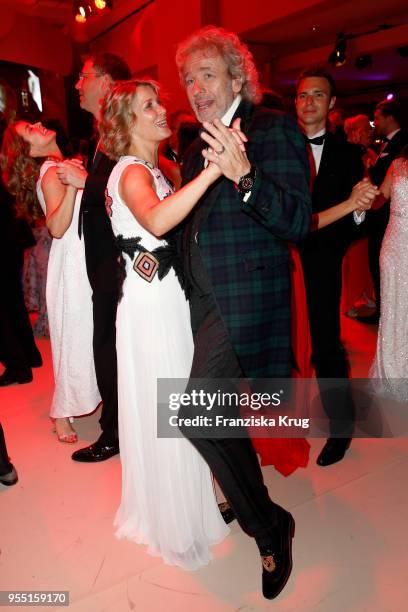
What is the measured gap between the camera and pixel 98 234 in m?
2.40

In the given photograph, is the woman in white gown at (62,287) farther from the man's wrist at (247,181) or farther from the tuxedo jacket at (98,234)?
the man's wrist at (247,181)

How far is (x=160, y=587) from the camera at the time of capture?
1765 millimetres

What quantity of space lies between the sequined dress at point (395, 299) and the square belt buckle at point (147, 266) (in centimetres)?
177

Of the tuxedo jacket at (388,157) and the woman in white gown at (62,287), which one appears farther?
the tuxedo jacket at (388,157)

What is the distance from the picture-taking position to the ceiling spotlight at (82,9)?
8828mm

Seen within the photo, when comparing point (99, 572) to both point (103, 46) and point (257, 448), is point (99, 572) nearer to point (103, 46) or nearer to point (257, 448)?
point (257, 448)

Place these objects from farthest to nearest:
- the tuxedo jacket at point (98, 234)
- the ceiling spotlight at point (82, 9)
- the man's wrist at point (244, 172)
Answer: the ceiling spotlight at point (82, 9) < the tuxedo jacket at point (98, 234) < the man's wrist at point (244, 172)

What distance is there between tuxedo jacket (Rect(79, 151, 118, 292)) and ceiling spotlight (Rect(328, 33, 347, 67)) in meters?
8.41

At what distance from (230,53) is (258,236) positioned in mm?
645

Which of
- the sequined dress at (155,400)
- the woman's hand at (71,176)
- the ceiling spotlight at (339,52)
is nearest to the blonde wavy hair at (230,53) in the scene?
the sequined dress at (155,400)

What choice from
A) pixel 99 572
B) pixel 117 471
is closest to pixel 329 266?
pixel 117 471

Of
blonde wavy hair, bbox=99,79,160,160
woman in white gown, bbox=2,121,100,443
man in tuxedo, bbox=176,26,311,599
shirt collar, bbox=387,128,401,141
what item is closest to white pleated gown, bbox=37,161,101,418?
woman in white gown, bbox=2,121,100,443

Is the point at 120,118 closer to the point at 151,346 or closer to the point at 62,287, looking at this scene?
the point at 151,346

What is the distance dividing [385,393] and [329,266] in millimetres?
1178
